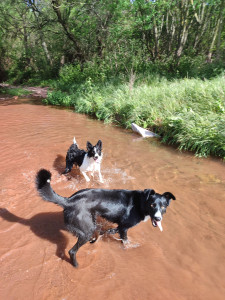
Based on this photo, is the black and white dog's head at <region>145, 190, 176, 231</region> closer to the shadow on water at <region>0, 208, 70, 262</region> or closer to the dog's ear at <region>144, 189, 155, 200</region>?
the dog's ear at <region>144, 189, 155, 200</region>

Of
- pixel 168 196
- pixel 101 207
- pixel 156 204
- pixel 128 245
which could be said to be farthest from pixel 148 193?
pixel 128 245

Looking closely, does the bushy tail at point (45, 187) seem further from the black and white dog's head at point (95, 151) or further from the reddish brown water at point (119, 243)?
the black and white dog's head at point (95, 151)

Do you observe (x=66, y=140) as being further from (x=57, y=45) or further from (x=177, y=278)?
(x=57, y=45)

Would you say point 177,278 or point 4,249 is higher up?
point 177,278

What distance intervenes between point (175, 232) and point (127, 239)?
81cm

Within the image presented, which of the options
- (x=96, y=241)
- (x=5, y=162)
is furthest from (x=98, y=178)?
(x=5, y=162)

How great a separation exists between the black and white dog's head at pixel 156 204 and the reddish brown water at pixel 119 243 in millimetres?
654

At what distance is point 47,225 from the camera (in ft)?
10.4

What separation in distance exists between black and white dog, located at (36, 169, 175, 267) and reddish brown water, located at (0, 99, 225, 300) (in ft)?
1.05

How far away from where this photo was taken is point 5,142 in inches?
247

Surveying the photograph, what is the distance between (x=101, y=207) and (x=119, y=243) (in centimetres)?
73

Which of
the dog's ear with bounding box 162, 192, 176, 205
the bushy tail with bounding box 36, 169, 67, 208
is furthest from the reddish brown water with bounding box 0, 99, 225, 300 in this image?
the bushy tail with bounding box 36, 169, 67, 208

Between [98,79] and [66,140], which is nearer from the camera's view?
[66,140]

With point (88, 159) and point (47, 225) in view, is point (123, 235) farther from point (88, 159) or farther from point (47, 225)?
point (88, 159)
